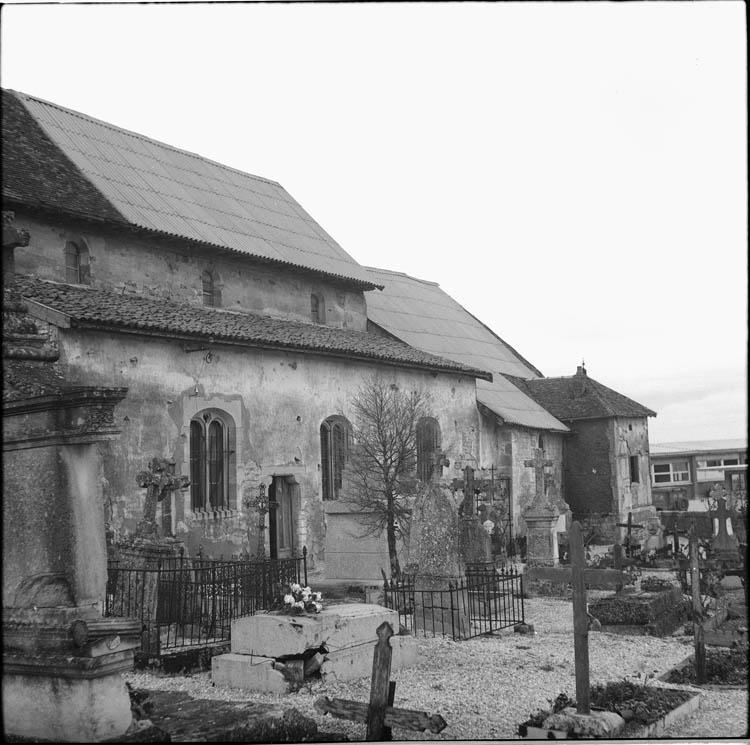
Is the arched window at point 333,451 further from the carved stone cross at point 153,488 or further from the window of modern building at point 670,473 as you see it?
the window of modern building at point 670,473

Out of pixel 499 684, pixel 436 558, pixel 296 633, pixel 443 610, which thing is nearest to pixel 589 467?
pixel 436 558

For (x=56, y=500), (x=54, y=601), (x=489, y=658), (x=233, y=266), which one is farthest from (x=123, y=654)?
(x=233, y=266)

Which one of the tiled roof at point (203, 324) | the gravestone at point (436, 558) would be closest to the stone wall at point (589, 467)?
the tiled roof at point (203, 324)

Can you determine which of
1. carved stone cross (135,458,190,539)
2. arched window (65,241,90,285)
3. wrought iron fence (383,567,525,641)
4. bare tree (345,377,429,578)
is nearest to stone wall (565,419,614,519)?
bare tree (345,377,429,578)

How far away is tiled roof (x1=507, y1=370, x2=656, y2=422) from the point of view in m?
30.2

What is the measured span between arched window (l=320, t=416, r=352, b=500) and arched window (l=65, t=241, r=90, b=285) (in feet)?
20.2

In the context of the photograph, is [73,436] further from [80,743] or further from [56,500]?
[80,743]

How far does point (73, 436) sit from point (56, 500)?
0.50 m

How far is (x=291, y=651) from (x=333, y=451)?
11.2 m

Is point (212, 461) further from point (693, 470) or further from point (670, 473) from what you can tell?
point (670, 473)

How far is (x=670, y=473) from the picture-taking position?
32281mm

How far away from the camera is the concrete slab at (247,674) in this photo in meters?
8.30

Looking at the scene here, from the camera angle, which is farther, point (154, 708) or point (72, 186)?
point (72, 186)

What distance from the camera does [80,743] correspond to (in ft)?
19.7
